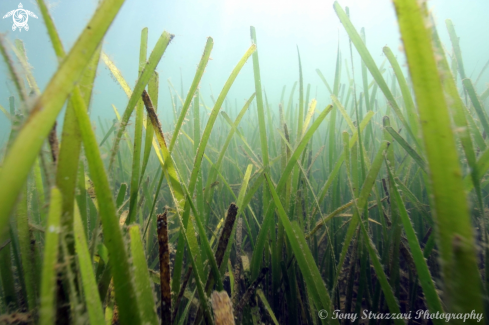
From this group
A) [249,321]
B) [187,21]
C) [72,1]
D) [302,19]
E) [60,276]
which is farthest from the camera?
[302,19]

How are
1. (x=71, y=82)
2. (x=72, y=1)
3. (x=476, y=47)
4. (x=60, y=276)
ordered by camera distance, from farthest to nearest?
(x=476, y=47)
(x=72, y=1)
(x=60, y=276)
(x=71, y=82)

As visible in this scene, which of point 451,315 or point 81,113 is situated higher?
point 81,113

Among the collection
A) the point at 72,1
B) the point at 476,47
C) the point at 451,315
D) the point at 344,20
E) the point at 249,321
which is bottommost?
the point at 249,321

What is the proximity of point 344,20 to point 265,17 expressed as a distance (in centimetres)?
5397

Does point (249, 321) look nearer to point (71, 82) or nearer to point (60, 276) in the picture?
point (60, 276)

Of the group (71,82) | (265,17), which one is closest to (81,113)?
(71,82)

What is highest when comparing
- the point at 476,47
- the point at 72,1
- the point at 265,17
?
the point at 265,17

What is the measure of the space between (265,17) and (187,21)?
16104 millimetres

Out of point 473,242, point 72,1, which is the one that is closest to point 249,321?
point 473,242

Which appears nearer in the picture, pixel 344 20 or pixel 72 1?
pixel 344 20

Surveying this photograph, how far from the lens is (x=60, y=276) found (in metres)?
0.34

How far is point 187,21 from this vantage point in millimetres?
43438

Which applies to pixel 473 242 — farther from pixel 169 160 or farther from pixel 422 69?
pixel 169 160

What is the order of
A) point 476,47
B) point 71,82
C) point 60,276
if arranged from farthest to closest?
point 476,47, point 60,276, point 71,82
